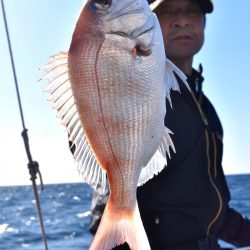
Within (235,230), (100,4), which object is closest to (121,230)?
(100,4)

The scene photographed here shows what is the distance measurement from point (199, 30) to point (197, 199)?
934 mm

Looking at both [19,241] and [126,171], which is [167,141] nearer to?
[126,171]

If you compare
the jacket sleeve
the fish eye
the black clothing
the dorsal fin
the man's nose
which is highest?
the fish eye

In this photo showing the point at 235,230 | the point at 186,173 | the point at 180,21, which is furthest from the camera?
the point at 235,230

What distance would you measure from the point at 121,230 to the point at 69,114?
431 mm

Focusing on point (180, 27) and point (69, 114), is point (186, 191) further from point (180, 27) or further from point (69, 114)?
point (69, 114)

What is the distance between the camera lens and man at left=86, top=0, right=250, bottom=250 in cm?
261

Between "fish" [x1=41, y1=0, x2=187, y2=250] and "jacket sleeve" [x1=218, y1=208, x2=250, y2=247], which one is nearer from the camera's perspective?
"fish" [x1=41, y1=0, x2=187, y2=250]

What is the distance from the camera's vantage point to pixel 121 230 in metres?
1.83

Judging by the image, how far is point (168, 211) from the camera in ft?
8.64

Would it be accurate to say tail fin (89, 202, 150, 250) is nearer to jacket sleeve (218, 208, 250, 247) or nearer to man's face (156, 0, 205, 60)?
man's face (156, 0, 205, 60)

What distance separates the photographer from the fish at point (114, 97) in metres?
1.74

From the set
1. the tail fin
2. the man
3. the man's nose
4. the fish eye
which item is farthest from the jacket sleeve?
the fish eye

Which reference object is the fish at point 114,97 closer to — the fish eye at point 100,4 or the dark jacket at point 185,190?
the fish eye at point 100,4
